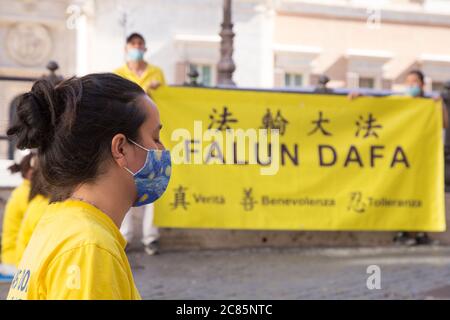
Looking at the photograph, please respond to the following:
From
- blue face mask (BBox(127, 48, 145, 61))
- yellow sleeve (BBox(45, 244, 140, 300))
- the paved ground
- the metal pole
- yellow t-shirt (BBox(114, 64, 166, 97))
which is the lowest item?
the paved ground

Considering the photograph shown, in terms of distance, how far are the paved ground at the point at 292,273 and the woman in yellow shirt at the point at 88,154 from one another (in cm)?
446

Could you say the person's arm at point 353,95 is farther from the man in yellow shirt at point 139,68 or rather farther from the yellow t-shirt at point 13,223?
the yellow t-shirt at point 13,223

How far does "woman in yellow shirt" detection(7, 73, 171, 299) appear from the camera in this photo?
6.03ft

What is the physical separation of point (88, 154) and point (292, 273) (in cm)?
590

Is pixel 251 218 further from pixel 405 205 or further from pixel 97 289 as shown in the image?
pixel 97 289

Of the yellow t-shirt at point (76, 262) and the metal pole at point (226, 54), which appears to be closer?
the yellow t-shirt at point (76, 262)

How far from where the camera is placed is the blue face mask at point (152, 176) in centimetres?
204

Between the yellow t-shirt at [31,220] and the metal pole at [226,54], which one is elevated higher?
the metal pole at [226,54]

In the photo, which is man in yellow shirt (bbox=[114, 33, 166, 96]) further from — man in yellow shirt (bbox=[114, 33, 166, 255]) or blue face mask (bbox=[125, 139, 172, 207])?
blue face mask (bbox=[125, 139, 172, 207])

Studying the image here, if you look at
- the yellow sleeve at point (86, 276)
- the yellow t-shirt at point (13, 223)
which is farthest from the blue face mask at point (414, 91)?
the yellow sleeve at point (86, 276)

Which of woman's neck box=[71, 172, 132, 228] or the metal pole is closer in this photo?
woman's neck box=[71, 172, 132, 228]

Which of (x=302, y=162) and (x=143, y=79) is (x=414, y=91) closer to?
(x=302, y=162)

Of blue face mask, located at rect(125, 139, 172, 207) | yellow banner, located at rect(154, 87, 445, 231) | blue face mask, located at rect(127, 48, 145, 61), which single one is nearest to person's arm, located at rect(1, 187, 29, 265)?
yellow banner, located at rect(154, 87, 445, 231)
